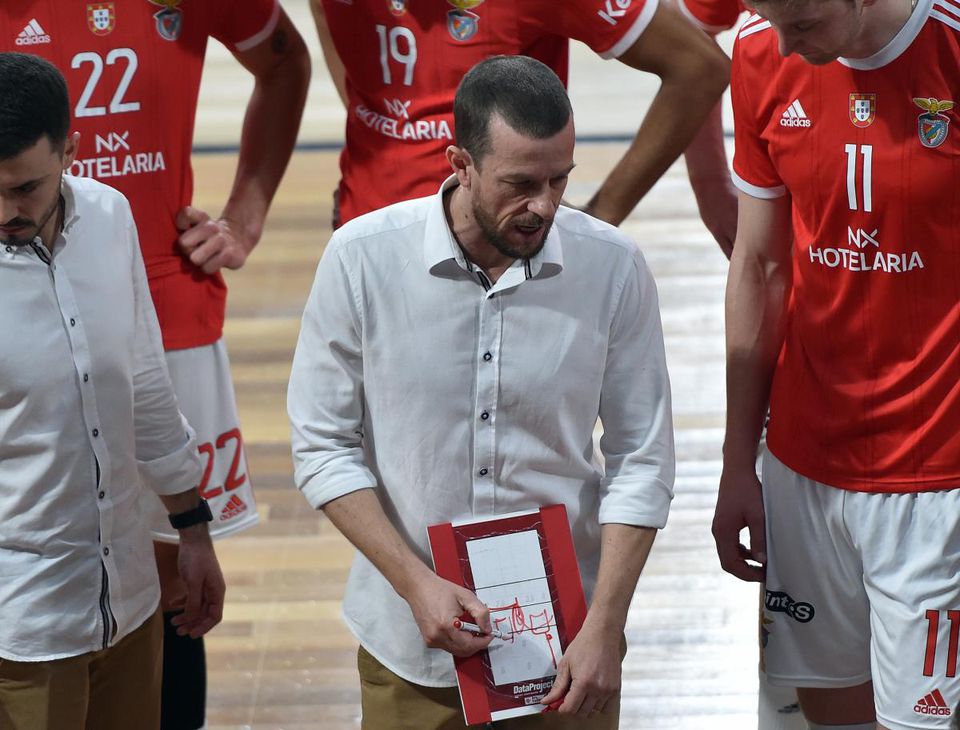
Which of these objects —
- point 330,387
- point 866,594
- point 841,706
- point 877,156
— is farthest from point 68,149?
point 841,706

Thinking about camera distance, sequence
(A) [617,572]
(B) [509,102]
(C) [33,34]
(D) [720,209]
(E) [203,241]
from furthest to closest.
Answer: (D) [720,209] → (E) [203,241] → (C) [33,34] → (A) [617,572] → (B) [509,102]

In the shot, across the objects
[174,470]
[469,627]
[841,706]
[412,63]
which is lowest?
[841,706]

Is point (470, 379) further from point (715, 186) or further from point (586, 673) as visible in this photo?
point (715, 186)

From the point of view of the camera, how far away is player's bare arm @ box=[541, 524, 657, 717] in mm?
2014

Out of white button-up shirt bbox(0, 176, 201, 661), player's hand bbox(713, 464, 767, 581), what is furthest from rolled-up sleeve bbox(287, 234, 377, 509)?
player's hand bbox(713, 464, 767, 581)

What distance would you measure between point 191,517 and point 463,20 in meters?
0.99

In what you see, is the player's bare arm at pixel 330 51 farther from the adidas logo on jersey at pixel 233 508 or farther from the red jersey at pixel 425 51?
the adidas logo on jersey at pixel 233 508

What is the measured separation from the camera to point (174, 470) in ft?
7.77

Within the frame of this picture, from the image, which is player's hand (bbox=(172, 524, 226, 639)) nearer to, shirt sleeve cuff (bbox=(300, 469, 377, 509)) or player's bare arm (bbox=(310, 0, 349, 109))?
shirt sleeve cuff (bbox=(300, 469, 377, 509))

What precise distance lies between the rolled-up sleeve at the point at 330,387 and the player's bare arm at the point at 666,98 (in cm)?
74

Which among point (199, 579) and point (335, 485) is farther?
point (199, 579)

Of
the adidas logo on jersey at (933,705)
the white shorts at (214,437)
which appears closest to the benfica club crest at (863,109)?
the adidas logo on jersey at (933,705)

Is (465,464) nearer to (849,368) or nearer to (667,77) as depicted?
(849,368)

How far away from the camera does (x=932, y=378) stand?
223 centimetres
